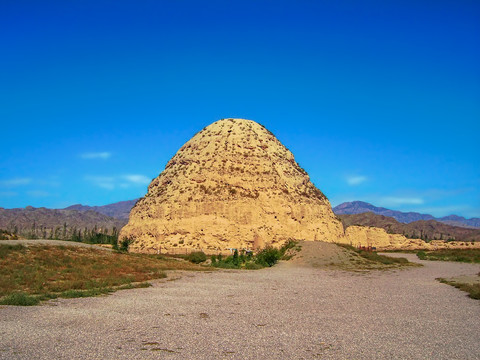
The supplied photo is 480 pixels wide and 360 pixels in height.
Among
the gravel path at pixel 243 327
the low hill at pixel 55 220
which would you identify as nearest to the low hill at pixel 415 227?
the low hill at pixel 55 220

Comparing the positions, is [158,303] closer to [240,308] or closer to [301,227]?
[240,308]

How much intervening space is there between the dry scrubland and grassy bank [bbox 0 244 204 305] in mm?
1271

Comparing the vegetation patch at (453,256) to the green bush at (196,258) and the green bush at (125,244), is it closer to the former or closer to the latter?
A: the green bush at (196,258)

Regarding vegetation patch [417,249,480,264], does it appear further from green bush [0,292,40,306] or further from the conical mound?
green bush [0,292,40,306]

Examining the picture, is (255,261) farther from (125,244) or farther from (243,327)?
(243,327)

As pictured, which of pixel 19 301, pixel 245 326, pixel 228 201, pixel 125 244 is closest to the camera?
pixel 245 326

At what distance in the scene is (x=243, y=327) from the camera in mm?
9883

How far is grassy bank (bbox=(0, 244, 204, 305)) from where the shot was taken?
1480 centimetres

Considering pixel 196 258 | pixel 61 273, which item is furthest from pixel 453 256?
pixel 61 273

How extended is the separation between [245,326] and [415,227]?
6004 inches

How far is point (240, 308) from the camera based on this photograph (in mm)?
12875

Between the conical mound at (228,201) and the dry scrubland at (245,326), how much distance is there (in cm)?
2740

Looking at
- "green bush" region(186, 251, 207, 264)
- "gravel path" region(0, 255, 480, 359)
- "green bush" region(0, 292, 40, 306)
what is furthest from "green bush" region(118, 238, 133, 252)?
"green bush" region(0, 292, 40, 306)

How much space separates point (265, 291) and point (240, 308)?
4.90 m
